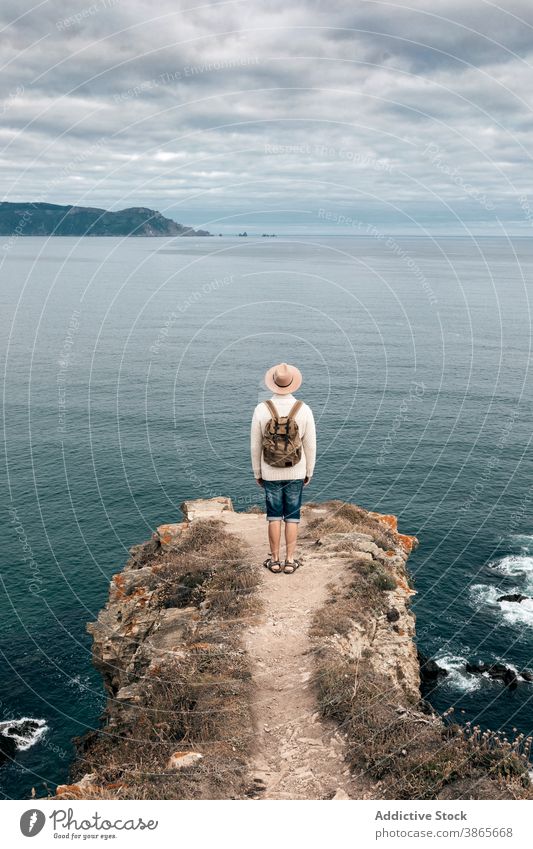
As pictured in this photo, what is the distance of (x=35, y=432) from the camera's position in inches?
2714

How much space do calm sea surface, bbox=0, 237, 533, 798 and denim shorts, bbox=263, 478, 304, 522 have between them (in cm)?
1643

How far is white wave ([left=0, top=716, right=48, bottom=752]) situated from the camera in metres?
33.6

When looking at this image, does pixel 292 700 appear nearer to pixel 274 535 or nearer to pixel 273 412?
pixel 274 535

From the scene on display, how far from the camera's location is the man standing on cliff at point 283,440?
632 inches

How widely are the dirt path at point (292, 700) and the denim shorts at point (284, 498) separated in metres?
2.84

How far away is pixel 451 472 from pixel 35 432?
42.9m

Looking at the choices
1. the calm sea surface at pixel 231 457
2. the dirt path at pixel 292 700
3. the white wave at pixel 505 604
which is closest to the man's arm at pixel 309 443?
the dirt path at pixel 292 700

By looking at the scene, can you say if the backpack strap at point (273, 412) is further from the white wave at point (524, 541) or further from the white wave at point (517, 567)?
the white wave at point (524, 541)

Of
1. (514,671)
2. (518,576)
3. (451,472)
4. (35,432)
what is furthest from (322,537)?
(35,432)

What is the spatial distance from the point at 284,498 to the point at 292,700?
5.19m

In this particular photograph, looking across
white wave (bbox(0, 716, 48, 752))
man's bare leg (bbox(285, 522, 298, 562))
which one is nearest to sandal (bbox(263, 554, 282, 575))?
man's bare leg (bbox(285, 522, 298, 562))

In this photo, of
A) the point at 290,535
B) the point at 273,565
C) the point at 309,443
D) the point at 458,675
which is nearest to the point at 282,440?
the point at 309,443

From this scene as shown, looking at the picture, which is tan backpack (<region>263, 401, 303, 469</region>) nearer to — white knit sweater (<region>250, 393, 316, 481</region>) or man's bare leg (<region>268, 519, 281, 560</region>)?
white knit sweater (<region>250, 393, 316, 481</region>)

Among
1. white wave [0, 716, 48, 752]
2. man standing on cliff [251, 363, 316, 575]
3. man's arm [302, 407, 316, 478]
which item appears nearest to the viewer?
man standing on cliff [251, 363, 316, 575]
